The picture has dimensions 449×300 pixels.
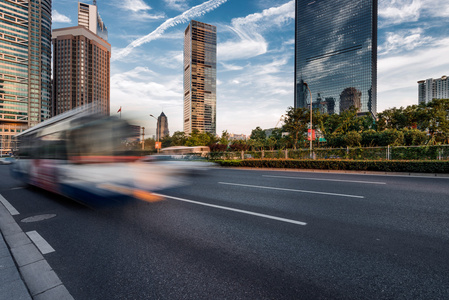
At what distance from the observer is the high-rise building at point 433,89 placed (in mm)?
144125

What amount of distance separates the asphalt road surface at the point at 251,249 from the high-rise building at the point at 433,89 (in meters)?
190

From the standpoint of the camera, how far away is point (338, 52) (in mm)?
118625

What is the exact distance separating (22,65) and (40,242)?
505 feet

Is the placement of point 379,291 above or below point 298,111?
below

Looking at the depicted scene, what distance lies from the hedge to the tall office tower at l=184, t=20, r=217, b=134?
15133 cm

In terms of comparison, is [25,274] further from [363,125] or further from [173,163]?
[363,125]

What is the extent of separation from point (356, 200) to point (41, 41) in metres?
168

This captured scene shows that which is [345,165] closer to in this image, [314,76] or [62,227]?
[62,227]

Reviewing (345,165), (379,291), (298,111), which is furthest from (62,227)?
(298,111)

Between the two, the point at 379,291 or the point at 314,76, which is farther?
the point at 314,76

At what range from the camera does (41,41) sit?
399ft

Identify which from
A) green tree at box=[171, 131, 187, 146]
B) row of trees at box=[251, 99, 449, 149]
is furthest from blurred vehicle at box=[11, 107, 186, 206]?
green tree at box=[171, 131, 187, 146]

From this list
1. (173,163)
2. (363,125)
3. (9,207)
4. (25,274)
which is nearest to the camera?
(25,274)

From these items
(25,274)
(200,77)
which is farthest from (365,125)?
(200,77)
